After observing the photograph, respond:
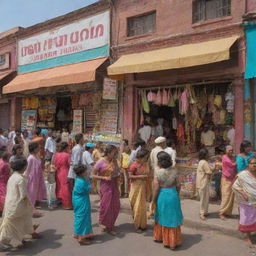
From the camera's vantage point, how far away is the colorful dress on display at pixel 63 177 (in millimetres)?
7176

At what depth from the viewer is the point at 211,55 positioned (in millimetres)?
7324

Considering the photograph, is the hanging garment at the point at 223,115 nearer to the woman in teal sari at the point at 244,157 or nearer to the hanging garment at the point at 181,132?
the hanging garment at the point at 181,132

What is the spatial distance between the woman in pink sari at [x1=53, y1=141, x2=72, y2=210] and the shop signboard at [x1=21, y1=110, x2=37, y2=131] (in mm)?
6855

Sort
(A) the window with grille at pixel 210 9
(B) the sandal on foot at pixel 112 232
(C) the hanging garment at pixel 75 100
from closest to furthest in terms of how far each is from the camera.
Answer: (B) the sandal on foot at pixel 112 232
(A) the window with grille at pixel 210 9
(C) the hanging garment at pixel 75 100

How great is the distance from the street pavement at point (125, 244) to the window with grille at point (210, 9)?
17.8ft

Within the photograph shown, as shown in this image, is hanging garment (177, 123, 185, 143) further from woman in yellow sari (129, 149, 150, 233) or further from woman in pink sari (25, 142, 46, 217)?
woman in pink sari (25, 142, 46, 217)

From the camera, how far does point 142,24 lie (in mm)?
9961

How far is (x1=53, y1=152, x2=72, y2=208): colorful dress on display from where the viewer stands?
718cm

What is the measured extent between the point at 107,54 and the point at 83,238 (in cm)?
685

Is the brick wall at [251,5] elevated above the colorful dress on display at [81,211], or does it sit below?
above

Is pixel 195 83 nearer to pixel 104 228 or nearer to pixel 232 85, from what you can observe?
pixel 232 85

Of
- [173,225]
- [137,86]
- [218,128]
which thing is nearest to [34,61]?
[137,86]

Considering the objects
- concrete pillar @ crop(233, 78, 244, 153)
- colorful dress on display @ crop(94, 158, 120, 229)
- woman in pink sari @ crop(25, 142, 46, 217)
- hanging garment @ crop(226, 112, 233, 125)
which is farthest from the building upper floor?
woman in pink sari @ crop(25, 142, 46, 217)

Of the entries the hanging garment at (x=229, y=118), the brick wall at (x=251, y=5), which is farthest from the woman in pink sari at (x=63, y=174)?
the brick wall at (x=251, y=5)
